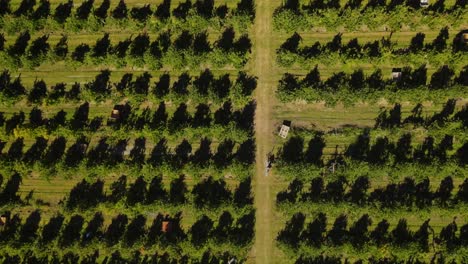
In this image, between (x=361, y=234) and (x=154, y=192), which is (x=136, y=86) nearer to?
(x=154, y=192)

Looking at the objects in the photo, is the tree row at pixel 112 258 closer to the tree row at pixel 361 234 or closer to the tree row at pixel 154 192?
the tree row at pixel 154 192

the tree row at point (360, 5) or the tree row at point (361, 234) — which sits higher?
the tree row at point (360, 5)

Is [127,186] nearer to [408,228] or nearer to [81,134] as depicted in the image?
[81,134]

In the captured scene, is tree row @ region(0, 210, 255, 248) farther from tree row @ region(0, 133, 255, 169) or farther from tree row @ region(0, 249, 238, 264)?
tree row @ region(0, 133, 255, 169)

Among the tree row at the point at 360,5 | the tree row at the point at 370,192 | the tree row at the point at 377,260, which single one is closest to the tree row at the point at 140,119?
the tree row at the point at 370,192

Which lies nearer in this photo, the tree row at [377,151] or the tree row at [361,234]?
the tree row at [361,234]

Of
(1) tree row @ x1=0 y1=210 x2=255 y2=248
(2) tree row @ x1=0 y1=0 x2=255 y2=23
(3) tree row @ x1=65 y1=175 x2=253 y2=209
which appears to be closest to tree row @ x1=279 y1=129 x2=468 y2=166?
(3) tree row @ x1=65 y1=175 x2=253 y2=209
